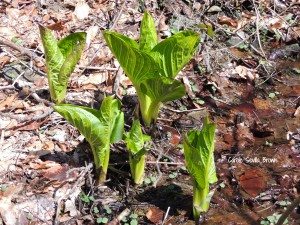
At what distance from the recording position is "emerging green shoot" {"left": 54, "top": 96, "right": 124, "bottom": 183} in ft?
7.60

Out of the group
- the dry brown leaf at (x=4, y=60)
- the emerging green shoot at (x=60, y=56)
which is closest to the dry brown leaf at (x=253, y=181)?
the emerging green shoot at (x=60, y=56)

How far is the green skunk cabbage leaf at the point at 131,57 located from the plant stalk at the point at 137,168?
0.40 metres

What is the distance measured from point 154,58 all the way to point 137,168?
563 millimetres

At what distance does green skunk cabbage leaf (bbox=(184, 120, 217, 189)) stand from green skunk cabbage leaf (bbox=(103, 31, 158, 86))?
0.40 meters

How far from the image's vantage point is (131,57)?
2475 mm

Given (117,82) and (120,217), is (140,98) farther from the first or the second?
(120,217)

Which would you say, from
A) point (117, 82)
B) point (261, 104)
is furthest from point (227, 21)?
point (117, 82)

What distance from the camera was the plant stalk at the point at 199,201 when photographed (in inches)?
93.9

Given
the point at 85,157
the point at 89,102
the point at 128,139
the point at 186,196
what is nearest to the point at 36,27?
the point at 89,102

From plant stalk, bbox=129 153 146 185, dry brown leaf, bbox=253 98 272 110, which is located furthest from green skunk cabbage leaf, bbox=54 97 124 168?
dry brown leaf, bbox=253 98 272 110

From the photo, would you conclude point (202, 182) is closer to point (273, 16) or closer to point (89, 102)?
point (89, 102)

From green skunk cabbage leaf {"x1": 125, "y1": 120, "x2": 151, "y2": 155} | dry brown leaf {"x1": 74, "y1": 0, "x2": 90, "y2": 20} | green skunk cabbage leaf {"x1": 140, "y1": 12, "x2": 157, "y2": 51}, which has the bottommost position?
green skunk cabbage leaf {"x1": 125, "y1": 120, "x2": 151, "y2": 155}

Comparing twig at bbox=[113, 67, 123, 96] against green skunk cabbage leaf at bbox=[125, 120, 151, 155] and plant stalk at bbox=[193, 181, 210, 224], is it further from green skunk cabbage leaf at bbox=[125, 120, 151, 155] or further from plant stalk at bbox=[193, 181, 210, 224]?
plant stalk at bbox=[193, 181, 210, 224]

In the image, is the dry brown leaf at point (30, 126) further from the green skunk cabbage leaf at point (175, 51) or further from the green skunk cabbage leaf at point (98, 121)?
the green skunk cabbage leaf at point (175, 51)
